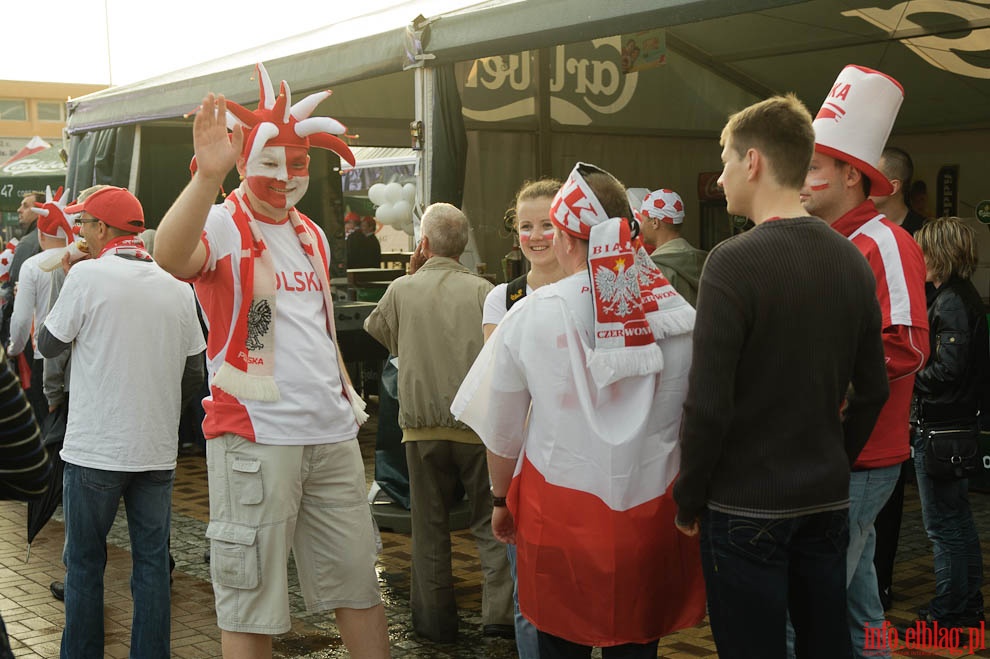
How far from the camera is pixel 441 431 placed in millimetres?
4793

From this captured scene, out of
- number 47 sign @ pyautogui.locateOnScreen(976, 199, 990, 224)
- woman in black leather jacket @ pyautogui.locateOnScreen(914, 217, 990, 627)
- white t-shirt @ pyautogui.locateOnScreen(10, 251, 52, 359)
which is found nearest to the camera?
woman in black leather jacket @ pyautogui.locateOnScreen(914, 217, 990, 627)

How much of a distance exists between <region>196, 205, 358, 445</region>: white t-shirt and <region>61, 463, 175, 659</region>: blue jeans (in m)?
0.83

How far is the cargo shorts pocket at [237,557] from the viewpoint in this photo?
3.40 m

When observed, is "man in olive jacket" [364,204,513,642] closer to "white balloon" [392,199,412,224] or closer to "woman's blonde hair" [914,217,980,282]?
"woman's blonde hair" [914,217,980,282]

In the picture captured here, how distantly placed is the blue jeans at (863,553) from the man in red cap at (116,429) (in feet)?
8.60

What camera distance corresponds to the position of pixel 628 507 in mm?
2730

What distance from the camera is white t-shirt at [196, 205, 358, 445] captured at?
338 cm

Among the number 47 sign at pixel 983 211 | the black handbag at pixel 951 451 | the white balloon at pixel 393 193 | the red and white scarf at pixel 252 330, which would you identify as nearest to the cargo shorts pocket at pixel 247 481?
the red and white scarf at pixel 252 330

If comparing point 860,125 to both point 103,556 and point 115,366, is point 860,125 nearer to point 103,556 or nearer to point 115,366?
point 115,366

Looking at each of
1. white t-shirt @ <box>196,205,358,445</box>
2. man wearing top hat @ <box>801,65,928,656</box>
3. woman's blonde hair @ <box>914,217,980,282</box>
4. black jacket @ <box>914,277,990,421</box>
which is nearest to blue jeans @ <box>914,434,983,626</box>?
black jacket @ <box>914,277,990,421</box>

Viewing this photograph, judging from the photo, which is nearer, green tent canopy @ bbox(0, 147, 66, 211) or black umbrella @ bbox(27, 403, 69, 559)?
black umbrella @ bbox(27, 403, 69, 559)

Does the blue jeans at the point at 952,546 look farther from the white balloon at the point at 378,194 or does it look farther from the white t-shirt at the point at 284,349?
the white balloon at the point at 378,194

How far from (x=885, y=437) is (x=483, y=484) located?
205cm

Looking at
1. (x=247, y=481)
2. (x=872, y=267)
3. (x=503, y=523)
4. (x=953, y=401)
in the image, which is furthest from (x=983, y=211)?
(x=247, y=481)
